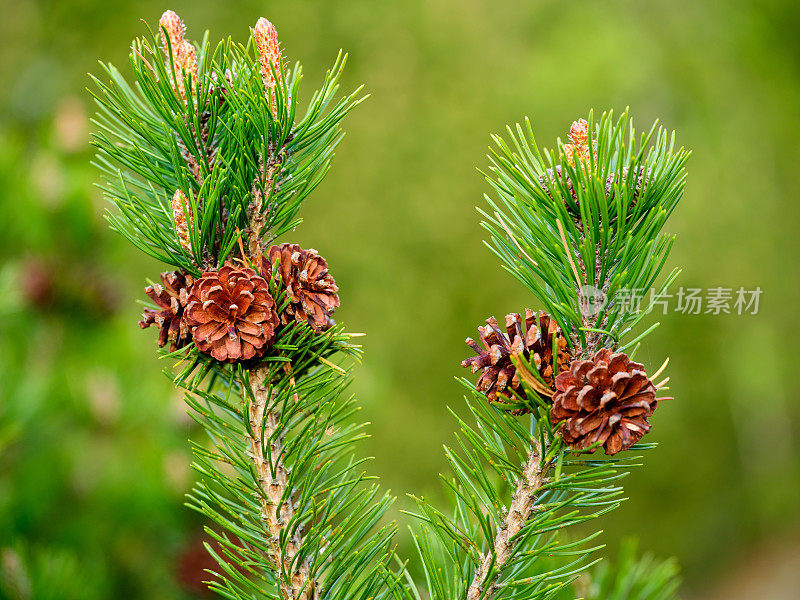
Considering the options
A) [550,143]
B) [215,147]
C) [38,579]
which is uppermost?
[550,143]

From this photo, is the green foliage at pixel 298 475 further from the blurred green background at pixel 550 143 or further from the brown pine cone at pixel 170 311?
the blurred green background at pixel 550 143

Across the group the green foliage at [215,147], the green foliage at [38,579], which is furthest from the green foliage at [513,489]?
the green foliage at [38,579]

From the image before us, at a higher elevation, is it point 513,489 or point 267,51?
point 267,51

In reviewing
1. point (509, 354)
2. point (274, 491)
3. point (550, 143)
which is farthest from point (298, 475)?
point (550, 143)

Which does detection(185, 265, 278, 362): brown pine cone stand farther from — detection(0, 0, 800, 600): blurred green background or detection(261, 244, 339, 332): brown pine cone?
detection(0, 0, 800, 600): blurred green background

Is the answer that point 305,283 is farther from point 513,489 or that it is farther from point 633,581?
point 633,581

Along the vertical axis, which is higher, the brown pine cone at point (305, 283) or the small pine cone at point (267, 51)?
the small pine cone at point (267, 51)

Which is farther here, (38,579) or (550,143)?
(550,143)
